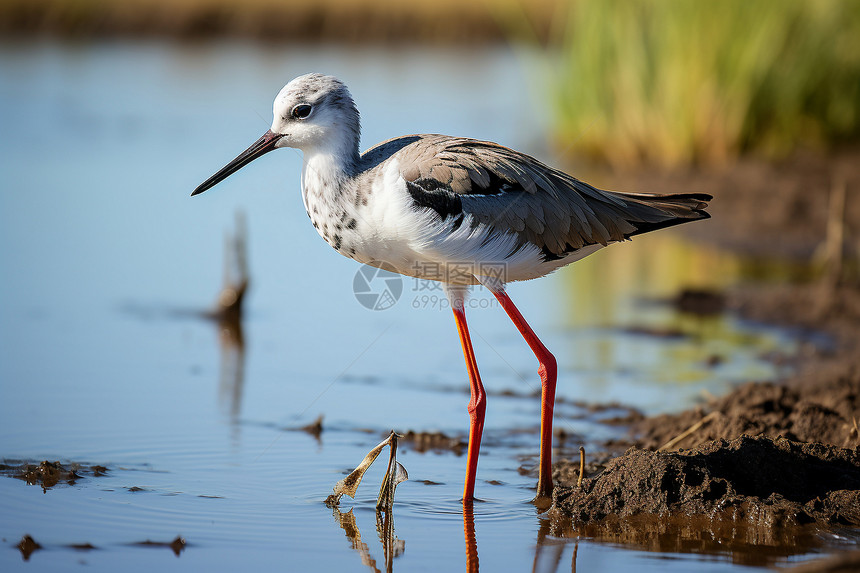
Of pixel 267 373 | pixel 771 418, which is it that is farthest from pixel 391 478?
pixel 267 373

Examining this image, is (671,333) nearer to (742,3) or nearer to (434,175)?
(434,175)

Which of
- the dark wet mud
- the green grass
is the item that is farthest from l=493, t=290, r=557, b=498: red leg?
the green grass

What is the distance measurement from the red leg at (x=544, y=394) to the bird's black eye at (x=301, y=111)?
142 cm

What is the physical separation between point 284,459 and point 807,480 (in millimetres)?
2884

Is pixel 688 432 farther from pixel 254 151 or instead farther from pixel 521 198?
pixel 254 151

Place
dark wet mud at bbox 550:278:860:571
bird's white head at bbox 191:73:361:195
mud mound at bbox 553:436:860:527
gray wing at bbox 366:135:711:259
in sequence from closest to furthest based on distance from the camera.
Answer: dark wet mud at bbox 550:278:860:571 → mud mound at bbox 553:436:860:527 → gray wing at bbox 366:135:711:259 → bird's white head at bbox 191:73:361:195

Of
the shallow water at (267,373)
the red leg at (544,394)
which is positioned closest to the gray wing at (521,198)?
the red leg at (544,394)

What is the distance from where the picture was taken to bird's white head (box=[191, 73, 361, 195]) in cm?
587

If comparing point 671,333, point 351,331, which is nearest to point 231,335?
point 351,331

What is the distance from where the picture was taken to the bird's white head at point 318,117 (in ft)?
19.2

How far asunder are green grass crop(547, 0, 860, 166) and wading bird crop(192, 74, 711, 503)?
8.69 metres

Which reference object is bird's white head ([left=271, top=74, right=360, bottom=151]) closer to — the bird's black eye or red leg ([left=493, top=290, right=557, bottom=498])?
the bird's black eye

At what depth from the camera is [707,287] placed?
10867 millimetres

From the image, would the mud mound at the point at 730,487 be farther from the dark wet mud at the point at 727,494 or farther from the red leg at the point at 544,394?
the red leg at the point at 544,394
